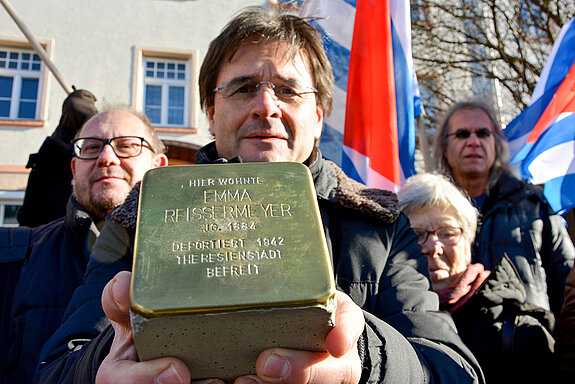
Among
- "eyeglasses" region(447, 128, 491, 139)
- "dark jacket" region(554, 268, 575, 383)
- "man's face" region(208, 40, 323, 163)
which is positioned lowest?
"dark jacket" region(554, 268, 575, 383)

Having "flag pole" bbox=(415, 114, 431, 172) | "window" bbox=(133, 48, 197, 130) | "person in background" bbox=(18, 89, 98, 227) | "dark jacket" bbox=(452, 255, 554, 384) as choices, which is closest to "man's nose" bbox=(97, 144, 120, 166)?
"person in background" bbox=(18, 89, 98, 227)

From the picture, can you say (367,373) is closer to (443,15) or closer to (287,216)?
(287,216)

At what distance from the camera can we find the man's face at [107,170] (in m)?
2.14

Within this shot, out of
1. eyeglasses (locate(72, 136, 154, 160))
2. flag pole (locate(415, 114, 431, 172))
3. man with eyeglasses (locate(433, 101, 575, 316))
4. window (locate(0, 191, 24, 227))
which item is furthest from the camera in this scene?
window (locate(0, 191, 24, 227))

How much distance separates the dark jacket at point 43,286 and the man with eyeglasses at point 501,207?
185 cm

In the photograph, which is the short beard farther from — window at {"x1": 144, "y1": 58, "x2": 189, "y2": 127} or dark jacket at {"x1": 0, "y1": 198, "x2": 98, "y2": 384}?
window at {"x1": 144, "y1": 58, "x2": 189, "y2": 127}

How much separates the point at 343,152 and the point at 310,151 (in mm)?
1403

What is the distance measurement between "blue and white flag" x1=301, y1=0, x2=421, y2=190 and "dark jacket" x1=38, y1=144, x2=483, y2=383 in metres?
1.30

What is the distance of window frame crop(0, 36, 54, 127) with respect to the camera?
899 cm

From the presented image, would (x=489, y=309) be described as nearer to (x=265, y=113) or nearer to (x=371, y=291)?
(x=371, y=291)

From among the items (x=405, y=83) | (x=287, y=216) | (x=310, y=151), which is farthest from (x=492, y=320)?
(x=405, y=83)

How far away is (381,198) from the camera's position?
147cm

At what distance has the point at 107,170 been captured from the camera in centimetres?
219

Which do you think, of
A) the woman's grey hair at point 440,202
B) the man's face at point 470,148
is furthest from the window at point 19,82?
the woman's grey hair at point 440,202
